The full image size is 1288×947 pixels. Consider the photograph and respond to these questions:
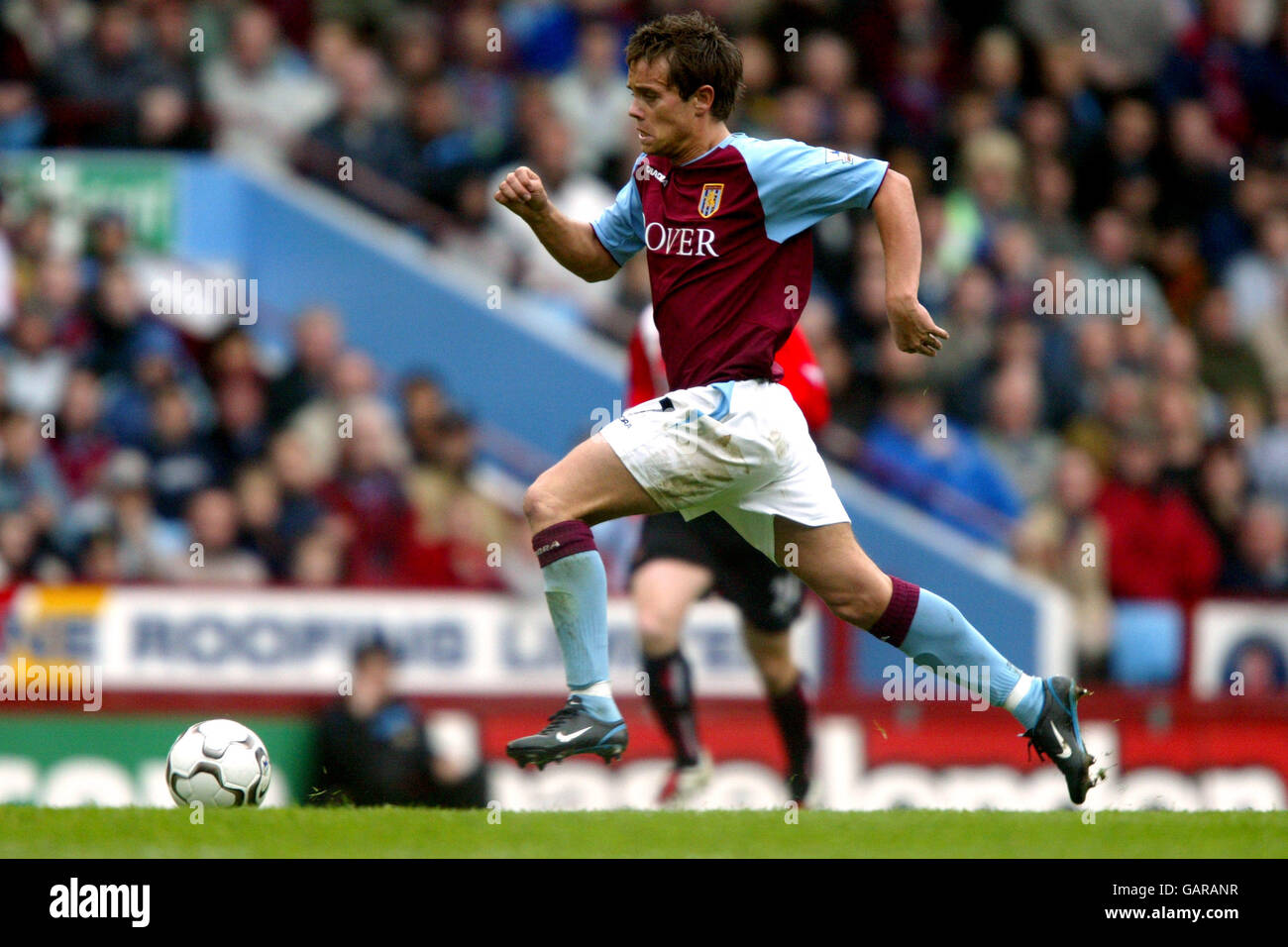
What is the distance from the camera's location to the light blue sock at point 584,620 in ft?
17.5

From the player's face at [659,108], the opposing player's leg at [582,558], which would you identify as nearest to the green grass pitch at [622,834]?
the opposing player's leg at [582,558]

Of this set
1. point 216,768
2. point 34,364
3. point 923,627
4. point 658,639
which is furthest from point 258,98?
point 923,627

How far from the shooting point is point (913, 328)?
5176 mm

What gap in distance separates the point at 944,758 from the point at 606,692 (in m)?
4.67

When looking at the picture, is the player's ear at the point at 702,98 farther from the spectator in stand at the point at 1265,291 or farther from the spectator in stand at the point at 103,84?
the spectator in stand at the point at 1265,291

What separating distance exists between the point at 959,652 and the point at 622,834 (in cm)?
114

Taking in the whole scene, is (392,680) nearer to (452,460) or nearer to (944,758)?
(452,460)

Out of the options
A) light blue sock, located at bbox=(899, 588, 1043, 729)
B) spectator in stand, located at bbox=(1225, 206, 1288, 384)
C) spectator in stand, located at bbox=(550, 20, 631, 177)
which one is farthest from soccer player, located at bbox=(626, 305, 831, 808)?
spectator in stand, located at bbox=(1225, 206, 1288, 384)

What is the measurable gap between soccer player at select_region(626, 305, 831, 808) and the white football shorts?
5.29 ft

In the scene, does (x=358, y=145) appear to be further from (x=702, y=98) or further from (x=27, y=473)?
(x=702, y=98)

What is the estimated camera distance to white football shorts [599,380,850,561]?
17.3ft

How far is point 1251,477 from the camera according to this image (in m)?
11.9

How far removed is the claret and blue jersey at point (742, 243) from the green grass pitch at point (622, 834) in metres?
1.34

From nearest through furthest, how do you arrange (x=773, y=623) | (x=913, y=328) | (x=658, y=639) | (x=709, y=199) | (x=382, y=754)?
(x=913, y=328)
(x=709, y=199)
(x=658, y=639)
(x=773, y=623)
(x=382, y=754)
